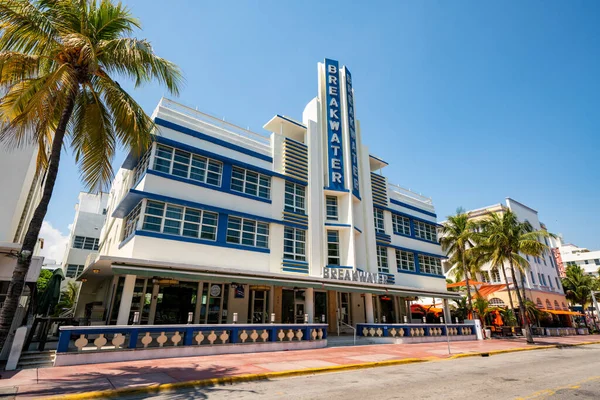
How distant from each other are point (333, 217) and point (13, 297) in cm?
1823

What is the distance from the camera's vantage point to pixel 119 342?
11.6 meters

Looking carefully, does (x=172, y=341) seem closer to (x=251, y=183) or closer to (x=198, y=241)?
(x=198, y=241)

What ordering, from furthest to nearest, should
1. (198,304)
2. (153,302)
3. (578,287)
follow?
(578,287) < (198,304) < (153,302)

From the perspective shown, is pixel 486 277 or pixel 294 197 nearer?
pixel 294 197

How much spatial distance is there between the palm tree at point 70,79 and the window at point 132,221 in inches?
210

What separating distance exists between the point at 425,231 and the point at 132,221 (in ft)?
82.0

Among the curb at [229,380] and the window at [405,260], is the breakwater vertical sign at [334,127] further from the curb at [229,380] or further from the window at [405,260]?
the curb at [229,380]

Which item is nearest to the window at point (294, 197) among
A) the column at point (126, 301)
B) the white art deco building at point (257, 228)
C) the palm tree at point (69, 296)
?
the white art deco building at point (257, 228)

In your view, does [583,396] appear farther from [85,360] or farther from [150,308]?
[150,308]

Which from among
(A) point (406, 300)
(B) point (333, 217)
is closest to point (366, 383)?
(B) point (333, 217)

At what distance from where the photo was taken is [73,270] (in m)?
36.0

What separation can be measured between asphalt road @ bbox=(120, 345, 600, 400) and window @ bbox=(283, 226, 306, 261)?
9.85 metres

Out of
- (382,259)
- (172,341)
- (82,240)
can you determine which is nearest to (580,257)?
(382,259)

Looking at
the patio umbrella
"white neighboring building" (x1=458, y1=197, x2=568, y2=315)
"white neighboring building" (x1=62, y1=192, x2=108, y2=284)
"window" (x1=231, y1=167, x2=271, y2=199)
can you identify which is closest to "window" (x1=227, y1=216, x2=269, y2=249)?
"window" (x1=231, y1=167, x2=271, y2=199)
